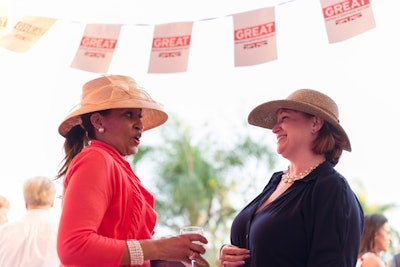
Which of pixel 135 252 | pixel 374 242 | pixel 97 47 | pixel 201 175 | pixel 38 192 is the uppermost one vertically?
pixel 97 47

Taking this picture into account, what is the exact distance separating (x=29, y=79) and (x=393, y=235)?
305 inches

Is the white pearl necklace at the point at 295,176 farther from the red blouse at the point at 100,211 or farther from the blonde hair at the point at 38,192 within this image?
the blonde hair at the point at 38,192

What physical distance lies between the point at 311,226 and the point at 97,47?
2673 mm

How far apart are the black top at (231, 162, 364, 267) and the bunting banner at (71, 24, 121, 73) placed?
242cm

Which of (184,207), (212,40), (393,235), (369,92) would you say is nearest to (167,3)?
(212,40)

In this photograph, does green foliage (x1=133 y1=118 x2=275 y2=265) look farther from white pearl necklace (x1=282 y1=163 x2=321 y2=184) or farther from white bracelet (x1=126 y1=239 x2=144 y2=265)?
white bracelet (x1=126 y1=239 x2=144 y2=265)

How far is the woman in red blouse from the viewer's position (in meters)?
1.90

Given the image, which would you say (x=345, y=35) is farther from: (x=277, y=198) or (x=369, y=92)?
(x=369, y=92)

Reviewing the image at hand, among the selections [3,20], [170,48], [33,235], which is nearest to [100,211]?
[33,235]

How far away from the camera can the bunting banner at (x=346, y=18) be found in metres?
3.57

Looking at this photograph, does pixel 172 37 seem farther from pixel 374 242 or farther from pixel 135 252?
pixel 135 252

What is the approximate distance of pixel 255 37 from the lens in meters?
4.07

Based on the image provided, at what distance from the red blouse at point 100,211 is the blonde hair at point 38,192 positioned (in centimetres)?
207

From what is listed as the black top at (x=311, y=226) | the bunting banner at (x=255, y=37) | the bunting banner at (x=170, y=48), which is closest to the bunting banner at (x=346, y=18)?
the bunting banner at (x=255, y=37)
